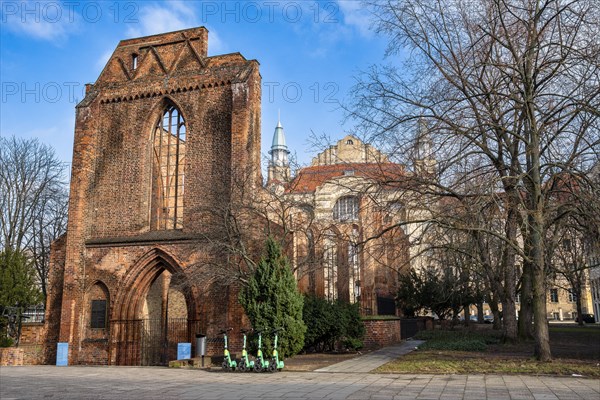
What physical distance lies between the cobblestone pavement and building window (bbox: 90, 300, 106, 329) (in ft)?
27.4

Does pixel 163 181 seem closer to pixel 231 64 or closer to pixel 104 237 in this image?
pixel 104 237

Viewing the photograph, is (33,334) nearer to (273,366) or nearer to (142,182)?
(142,182)

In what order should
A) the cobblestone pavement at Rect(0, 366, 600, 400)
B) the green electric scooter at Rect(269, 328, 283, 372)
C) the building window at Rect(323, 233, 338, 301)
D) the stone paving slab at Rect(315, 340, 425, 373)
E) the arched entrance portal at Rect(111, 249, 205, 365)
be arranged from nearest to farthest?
1. the cobblestone pavement at Rect(0, 366, 600, 400)
2. the green electric scooter at Rect(269, 328, 283, 372)
3. the stone paving slab at Rect(315, 340, 425, 373)
4. the building window at Rect(323, 233, 338, 301)
5. the arched entrance portal at Rect(111, 249, 205, 365)

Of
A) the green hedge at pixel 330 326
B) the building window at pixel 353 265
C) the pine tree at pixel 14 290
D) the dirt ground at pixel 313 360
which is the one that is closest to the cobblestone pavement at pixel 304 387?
the dirt ground at pixel 313 360

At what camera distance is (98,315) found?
20.7 meters

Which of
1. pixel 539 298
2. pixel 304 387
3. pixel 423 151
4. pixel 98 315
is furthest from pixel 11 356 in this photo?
pixel 539 298

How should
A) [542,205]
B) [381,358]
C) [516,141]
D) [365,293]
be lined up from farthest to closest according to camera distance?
[365,293]
[381,358]
[516,141]
[542,205]

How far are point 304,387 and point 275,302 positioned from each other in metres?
4.83

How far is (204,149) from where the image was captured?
68.7 feet

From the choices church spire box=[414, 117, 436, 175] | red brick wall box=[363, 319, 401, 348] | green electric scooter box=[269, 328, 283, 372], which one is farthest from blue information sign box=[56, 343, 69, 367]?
church spire box=[414, 117, 436, 175]

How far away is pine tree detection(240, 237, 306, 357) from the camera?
14211 mm

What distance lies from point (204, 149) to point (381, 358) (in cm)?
1034

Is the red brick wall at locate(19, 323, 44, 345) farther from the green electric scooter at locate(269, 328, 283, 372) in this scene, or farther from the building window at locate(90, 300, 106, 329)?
the green electric scooter at locate(269, 328, 283, 372)

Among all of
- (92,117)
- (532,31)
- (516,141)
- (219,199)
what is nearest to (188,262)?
(219,199)
